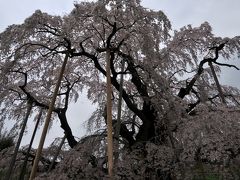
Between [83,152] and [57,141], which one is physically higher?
[57,141]

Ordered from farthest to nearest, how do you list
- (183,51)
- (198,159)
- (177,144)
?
(183,51), (177,144), (198,159)

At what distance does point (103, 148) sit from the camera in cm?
1010

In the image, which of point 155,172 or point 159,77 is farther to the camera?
point 159,77

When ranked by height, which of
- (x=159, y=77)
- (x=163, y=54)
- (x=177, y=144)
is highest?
(x=163, y=54)

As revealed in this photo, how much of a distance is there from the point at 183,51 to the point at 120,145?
5315mm

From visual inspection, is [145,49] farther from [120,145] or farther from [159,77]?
[120,145]

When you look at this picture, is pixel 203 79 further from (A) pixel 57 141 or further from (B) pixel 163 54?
(A) pixel 57 141

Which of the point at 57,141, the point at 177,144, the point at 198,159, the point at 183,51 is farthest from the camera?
the point at 183,51

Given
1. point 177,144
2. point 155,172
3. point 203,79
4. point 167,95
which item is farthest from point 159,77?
point 203,79

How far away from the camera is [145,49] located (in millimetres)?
9914

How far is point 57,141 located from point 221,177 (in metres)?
6.24

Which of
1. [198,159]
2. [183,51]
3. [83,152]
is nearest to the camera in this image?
[198,159]

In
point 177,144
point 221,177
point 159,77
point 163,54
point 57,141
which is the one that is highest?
point 163,54

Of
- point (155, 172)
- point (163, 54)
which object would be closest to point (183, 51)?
point (163, 54)
